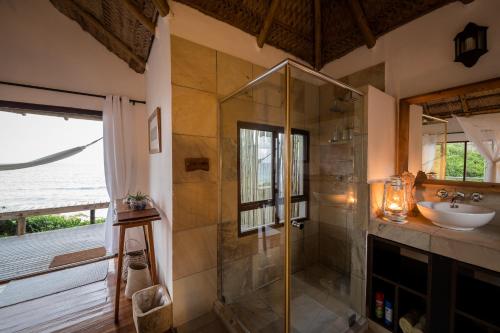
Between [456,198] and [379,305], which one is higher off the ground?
[456,198]

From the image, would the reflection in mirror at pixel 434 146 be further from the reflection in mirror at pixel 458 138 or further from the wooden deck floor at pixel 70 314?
the wooden deck floor at pixel 70 314

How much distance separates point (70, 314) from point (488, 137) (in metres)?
3.44

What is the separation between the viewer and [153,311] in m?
1.33

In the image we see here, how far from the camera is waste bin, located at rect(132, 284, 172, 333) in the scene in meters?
1.31

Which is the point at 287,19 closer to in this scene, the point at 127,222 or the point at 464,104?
the point at 464,104

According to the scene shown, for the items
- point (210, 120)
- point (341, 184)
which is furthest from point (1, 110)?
point (341, 184)

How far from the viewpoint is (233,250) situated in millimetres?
1658

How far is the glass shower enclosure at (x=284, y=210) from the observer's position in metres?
1.42

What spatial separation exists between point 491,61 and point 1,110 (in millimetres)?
4401

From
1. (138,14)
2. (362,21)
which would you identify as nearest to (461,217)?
(362,21)

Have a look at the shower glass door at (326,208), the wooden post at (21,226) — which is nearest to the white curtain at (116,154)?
the wooden post at (21,226)

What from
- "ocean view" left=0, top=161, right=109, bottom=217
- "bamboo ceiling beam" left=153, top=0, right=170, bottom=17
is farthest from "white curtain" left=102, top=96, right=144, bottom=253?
"bamboo ceiling beam" left=153, top=0, right=170, bottom=17

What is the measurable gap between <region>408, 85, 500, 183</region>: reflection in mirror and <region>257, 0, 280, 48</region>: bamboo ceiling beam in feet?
4.64

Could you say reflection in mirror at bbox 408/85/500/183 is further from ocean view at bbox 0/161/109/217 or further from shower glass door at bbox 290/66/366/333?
ocean view at bbox 0/161/109/217
